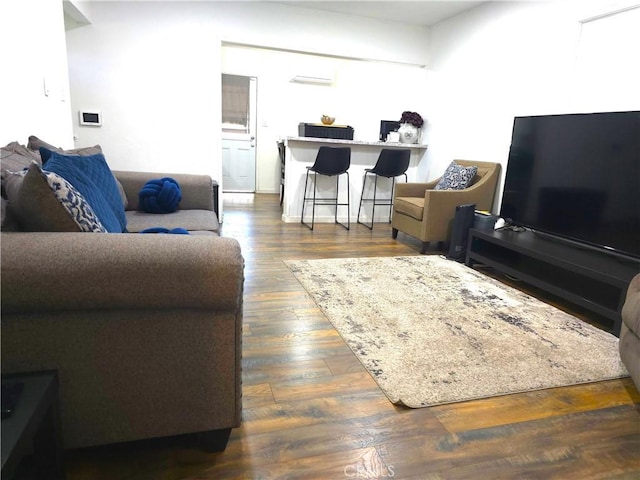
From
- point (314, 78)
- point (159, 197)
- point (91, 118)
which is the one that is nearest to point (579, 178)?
point (159, 197)

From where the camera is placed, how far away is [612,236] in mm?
2545

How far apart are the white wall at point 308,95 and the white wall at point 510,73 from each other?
2.30 m

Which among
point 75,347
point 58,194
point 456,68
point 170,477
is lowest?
point 170,477

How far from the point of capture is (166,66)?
13.4ft

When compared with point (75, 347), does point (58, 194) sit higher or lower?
higher

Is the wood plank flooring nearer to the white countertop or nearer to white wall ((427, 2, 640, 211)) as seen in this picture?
white wall ((427, 2, 640, 211))

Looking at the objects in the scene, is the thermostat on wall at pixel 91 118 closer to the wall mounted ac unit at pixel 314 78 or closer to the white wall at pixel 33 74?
the white wall at pixel 33 74

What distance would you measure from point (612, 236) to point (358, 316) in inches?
67.5

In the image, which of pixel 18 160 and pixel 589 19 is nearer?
pixel 18 160

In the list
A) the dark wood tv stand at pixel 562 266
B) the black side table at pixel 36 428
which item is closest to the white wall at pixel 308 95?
the dark wood tv stand at pixel 562 266

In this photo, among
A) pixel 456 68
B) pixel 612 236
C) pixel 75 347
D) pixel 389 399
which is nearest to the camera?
pixel 75 347

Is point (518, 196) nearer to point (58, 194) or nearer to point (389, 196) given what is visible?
point (389, 196)

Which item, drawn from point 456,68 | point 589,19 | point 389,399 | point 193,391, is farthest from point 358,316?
point 456,68

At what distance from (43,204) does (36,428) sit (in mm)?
614
